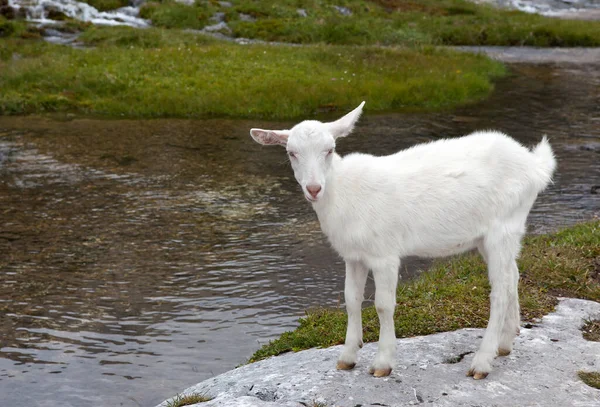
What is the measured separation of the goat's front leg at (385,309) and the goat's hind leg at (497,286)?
2.57ft

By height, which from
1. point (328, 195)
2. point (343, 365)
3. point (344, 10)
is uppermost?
point (344, 10)

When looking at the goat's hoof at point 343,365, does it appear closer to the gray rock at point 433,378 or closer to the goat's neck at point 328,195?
the gray rock at point 433,378

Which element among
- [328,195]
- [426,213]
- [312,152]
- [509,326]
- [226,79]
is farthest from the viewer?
[226,79]

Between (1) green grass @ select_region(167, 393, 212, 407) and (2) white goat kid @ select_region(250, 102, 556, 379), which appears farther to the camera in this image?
(1) green grass @ select_region(167, 393, 212, 407)

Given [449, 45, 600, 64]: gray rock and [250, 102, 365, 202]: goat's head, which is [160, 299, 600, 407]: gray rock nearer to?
[250, 102, 365, 202]: goat's head

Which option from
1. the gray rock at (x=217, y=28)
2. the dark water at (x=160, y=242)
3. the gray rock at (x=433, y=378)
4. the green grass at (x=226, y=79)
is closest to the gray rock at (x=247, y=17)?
the gray rock at (x=217, y=28)

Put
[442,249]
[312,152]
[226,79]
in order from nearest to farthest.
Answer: [312,152]
[442,249]
[226,79]

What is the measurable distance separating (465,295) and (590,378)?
8.65ft

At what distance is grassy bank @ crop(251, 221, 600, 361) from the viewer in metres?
9.26

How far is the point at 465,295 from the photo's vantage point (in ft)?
32.8

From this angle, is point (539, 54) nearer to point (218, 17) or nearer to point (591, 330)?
point (218, 17)

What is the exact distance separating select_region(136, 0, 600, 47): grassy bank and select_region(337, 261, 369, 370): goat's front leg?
35.6 meters

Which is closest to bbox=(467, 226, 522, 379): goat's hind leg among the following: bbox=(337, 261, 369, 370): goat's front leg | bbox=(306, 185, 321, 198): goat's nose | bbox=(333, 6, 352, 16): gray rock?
bbox=(337, 261, 369, 370): goat's front leg

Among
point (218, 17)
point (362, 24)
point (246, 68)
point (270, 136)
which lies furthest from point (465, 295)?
point (218, 17)
